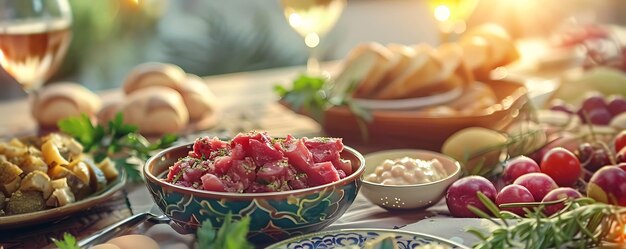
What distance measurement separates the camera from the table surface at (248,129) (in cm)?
103

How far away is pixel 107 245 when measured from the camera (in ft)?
3.03

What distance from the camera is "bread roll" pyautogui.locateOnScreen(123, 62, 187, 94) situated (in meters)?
1.87

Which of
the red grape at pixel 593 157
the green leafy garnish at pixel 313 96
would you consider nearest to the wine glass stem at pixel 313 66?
the green leafy garnish at pixel 313 96

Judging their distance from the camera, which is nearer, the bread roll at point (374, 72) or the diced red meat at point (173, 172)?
the diced red meat at point (173, 172)

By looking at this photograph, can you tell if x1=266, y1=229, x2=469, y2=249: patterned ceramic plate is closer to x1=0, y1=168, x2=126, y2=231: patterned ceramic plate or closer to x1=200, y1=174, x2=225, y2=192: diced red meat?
x1=200, y1=174, x2=225, y2=192: diced red meat

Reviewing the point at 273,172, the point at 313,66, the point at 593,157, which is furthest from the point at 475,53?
the point at 273,172

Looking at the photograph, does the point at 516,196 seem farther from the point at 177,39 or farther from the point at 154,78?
the point at 177,39

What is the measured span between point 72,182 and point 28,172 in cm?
6

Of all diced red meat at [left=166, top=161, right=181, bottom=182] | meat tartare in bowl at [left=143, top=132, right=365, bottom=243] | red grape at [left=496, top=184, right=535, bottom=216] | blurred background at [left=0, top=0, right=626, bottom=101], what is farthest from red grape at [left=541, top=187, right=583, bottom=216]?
blurred background at [left=0, top=0, right=626, bottom=101]

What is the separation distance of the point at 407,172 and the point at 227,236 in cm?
43

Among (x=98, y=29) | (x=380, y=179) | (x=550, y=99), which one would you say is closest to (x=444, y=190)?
(x=380, y=179)

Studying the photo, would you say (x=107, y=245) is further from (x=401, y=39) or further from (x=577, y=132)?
(x=401, y=39)

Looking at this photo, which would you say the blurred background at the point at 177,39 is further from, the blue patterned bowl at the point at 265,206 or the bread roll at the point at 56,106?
the blue patterned bowl at the point at 265,206

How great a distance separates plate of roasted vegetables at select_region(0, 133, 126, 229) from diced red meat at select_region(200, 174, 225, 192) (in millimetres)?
248
